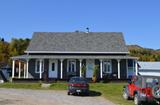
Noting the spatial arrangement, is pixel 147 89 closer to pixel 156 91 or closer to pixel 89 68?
pixel 156 91

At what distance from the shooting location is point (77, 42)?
49250 millimetres

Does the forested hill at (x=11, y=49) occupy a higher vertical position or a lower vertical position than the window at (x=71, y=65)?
higher

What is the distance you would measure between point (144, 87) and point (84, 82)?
10020mm

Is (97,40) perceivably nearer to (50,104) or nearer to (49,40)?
(49,40)

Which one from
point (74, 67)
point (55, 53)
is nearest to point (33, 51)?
point (55, 53)

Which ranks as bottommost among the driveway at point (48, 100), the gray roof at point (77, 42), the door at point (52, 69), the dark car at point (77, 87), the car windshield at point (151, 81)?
the driveway at point (48, 100)

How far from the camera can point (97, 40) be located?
49844 millimetres

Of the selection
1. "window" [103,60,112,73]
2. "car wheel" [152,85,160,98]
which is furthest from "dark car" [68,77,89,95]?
"window" [103,60,112,73]

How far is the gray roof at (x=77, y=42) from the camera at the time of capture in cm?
4712

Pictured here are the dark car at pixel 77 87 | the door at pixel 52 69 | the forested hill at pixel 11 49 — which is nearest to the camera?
the dark car at pixel 77 87

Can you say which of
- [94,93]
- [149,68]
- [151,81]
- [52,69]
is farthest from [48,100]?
[149,68]

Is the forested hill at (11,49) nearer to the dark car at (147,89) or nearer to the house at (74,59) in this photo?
the house at (74,59)

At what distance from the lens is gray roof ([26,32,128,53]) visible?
4712 cm

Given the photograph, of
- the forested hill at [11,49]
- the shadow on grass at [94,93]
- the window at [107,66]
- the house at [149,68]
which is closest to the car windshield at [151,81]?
the shadow on grass at [94,93]
